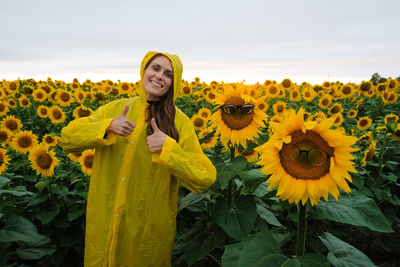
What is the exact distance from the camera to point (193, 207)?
3227mm

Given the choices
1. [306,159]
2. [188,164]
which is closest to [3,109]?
[188,164]

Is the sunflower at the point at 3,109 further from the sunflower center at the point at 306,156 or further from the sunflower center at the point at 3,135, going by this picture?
the sunflower center at the point at 306,156

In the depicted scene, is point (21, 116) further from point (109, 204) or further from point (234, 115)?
point (234, 115)

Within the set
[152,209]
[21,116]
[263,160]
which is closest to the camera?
[263,160]

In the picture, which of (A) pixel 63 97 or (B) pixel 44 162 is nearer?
(B) pixel 44 162

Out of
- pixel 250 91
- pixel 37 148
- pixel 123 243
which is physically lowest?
pixel 123 243

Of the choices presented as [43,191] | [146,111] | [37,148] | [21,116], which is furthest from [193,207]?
[21,116]

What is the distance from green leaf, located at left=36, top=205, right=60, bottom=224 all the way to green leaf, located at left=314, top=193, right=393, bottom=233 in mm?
2556

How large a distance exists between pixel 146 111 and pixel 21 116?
671 cm

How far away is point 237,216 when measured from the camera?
222cm

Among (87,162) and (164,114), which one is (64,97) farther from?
(164,114)

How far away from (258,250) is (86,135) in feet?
4.73

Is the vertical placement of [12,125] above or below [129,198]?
above

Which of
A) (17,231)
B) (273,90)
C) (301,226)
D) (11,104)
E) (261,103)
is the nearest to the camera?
(301,226)
